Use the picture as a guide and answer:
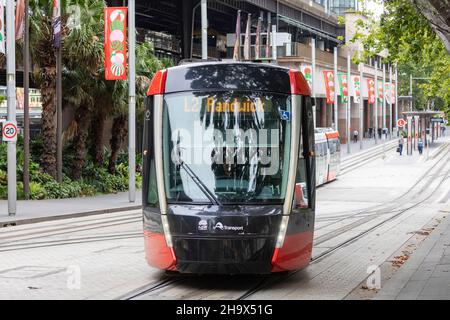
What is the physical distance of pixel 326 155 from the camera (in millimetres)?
44906

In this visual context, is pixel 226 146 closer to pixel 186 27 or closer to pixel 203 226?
pixel 203 226

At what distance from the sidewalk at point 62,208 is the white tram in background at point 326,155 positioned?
44.3 feet

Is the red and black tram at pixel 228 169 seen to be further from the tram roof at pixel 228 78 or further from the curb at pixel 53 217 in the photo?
the curb at pixel 53 217

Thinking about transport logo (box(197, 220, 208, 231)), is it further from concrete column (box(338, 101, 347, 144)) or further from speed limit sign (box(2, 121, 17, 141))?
concrete column (box(338, 101, 347, 144))

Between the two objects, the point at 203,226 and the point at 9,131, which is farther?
the point at 9,131

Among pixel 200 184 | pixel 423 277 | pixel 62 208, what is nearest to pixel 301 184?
pixel 200 184

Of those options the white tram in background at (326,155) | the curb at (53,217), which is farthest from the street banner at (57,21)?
the white tram in background at (326,155)

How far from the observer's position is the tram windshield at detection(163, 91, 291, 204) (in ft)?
36.4

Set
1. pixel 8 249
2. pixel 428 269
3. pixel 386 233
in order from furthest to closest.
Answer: pixel 386 233 < pixel 8 249 < pixel 428 269

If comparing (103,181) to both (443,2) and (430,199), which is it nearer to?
(430,199)

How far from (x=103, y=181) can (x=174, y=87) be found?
969 inches

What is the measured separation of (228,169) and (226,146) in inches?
13.4

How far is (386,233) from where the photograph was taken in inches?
792
